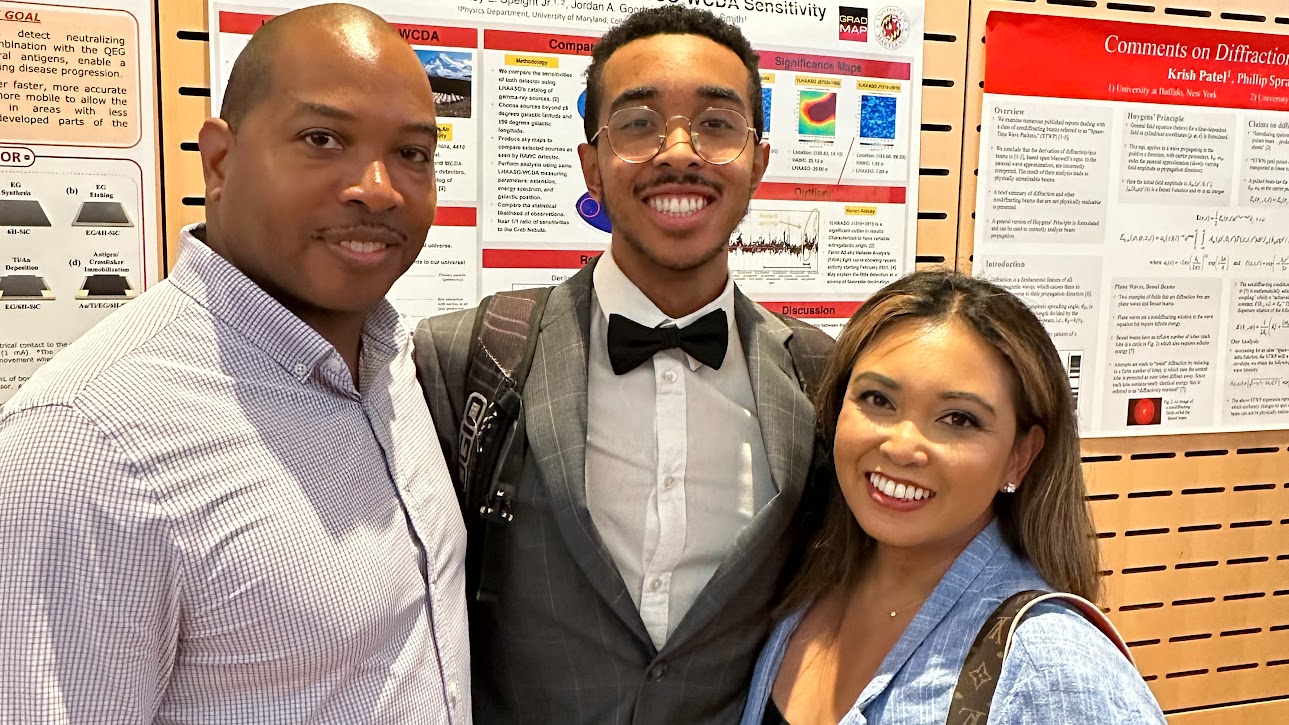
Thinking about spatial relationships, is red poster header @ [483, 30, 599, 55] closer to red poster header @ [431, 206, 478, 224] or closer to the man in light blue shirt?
red poster header @ [431, 206, 478, 224]

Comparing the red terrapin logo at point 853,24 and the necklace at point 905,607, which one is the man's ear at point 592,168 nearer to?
the necklace at point 905,607

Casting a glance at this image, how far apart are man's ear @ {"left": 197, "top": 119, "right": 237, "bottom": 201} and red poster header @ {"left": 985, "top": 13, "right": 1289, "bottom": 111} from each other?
2569 mm

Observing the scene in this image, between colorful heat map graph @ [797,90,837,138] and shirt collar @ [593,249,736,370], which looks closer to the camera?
shirt collar @ [593,249,736,370]

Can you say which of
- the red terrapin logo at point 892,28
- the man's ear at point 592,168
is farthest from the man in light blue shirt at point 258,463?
the red terrapin logo at point 892,28

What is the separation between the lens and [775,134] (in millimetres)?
2949

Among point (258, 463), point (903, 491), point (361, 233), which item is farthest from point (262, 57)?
point (903, 491)

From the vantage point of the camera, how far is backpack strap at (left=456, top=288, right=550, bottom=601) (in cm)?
184

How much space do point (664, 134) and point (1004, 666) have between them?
120 centimetres

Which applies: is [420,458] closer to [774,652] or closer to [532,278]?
[774,652]

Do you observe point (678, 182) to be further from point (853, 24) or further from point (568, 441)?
point (853, 24)

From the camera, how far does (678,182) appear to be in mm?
1917

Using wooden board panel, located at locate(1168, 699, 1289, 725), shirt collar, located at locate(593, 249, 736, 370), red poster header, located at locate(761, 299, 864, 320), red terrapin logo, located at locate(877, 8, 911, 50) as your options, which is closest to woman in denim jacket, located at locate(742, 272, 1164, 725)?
shirt collar, located at locate(593, 249, 736, 370)

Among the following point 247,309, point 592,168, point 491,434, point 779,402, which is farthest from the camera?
point 592,168

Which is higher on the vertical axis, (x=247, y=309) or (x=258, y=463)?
(x=247, y=309)
